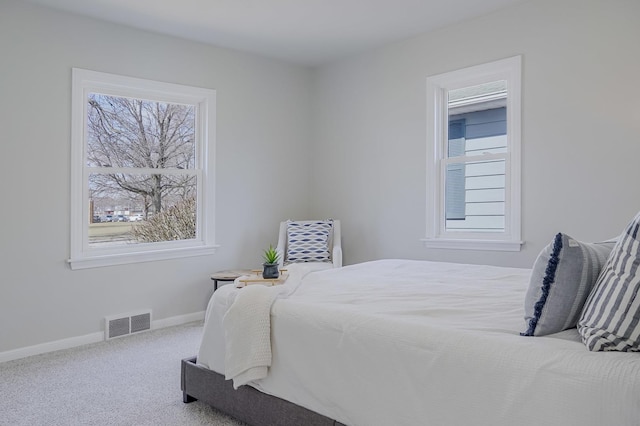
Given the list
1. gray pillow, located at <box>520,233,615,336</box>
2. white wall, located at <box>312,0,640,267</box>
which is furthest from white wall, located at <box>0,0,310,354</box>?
gray pillow, located at <box>520,233,615,336</box>

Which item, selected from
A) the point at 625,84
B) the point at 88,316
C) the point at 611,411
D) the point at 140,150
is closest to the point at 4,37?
the point at 140,150

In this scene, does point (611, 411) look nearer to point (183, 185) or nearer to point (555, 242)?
point (555, 242)

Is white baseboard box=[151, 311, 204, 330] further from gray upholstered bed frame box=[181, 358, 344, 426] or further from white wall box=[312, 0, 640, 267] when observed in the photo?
gray upholstered bed frame box=[181, 358, 344, 426]

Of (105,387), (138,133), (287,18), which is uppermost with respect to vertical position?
(287,18)

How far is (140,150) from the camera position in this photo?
4.30 meters

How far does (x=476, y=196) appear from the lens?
4.19 meters

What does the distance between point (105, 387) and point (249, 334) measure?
1337 millimetres

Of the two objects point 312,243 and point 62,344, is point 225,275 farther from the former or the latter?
point 62,344

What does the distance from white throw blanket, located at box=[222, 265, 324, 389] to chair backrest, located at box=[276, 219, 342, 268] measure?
7.78ft

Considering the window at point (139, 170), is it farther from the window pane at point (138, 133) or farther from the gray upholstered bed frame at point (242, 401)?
the gray upholstered bed frame at point (242, 401)

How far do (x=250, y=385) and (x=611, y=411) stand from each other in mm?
1452

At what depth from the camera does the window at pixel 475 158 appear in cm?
386

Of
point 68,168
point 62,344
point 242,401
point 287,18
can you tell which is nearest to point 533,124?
point 287,18

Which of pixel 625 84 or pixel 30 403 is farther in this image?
pixel 625 84
